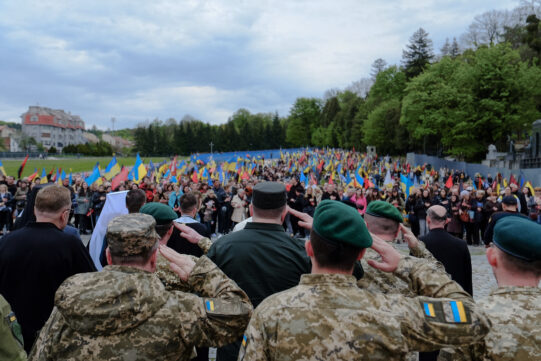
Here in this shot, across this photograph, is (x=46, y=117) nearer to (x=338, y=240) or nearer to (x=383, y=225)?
(x=383, y=225)

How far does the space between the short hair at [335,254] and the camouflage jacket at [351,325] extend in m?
0.08

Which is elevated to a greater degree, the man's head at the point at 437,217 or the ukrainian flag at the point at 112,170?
the man's head at the point at 437,217

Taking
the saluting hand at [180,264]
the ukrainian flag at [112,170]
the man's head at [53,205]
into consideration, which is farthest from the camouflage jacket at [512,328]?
the ukrainian flag at [112,170]

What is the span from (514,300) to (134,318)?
6.25 feet

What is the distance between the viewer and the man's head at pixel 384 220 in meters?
3.23

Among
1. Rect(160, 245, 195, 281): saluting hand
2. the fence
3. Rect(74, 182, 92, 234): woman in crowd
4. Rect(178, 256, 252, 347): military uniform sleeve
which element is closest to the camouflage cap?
Rect(160, 245, 195, 281): saluting hand

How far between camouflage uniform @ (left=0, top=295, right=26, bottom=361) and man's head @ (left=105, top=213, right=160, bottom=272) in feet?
2.40

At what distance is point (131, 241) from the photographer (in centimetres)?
218

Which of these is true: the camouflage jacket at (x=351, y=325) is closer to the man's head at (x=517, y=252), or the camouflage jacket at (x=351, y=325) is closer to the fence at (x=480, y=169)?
the man's head at (x=517, y=252)

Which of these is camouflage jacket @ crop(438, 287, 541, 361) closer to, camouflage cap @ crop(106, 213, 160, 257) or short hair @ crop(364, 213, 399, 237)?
short hair @ crop(364, 213, 399, 237)

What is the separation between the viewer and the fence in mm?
22872

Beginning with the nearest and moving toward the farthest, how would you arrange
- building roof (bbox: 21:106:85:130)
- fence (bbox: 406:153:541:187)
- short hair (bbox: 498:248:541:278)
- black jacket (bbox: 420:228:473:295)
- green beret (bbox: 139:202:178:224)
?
1. short hair (bbox: 498:248:541:278)
2. green beret (bbox: 139:202:178:224)
3. black jacket (bbox: 420:228:473:295)
4. fence (bbox: 406:153:541:187)
5. building roof (bbox: 21:106:85:130)

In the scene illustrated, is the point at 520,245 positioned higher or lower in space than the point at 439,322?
higher

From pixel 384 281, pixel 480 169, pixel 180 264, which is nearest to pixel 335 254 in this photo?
pixel 180 264
